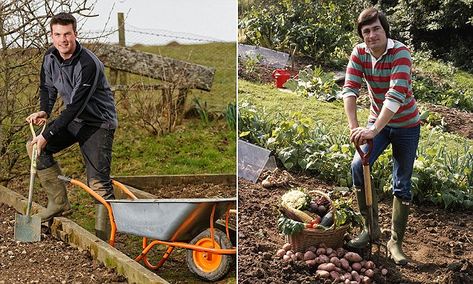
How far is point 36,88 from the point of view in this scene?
6242mm

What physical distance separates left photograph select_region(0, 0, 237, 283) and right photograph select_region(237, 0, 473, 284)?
30 cm

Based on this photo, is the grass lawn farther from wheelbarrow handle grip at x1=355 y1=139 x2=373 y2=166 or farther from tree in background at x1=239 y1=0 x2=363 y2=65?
wheelbarrow handle grip at x1=355 y1=139 x2=373 y2=166

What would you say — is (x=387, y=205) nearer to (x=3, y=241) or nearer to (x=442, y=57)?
(x=442, y=57)

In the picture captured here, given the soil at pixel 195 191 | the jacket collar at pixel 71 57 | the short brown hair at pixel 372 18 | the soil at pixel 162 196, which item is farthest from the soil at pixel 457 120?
the soil at pixel 195 191

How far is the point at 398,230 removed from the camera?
4027mm

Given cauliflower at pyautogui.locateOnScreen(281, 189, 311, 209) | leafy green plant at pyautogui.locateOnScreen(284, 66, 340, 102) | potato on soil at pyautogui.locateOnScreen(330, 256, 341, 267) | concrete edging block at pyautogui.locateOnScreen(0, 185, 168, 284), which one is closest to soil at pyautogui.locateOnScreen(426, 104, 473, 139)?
leafy green plant at pyautogui.locateOnScreen(284, 66, 340, 102)

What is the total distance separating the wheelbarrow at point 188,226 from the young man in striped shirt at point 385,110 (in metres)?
0.65

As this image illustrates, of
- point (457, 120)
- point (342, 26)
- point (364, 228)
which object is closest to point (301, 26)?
point (342, 26)

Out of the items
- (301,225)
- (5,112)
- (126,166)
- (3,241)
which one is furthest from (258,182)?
(126,166)

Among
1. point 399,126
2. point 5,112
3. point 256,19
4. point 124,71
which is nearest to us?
point 399,126

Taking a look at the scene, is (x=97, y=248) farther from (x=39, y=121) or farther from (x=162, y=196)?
(x=162, y=196)

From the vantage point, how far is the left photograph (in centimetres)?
439

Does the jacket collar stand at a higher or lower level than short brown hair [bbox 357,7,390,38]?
lower

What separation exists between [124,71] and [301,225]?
4.23 meters
